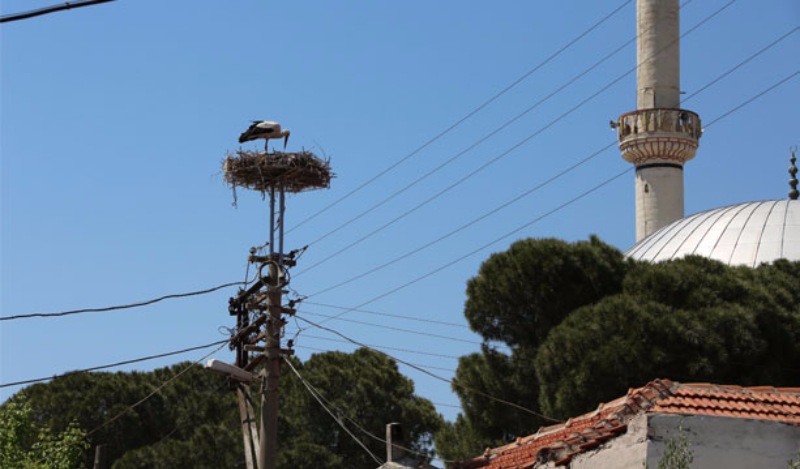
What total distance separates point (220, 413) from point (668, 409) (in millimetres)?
24914

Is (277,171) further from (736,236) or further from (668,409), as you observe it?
(736,236)

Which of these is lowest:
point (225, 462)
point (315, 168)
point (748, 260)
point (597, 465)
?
point (597, 465)

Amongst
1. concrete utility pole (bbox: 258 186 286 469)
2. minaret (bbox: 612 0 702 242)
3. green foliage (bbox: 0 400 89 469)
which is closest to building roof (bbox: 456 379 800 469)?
concrete utility pole (bbox: 258 186 286 469)

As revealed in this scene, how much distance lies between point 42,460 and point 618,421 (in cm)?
1820

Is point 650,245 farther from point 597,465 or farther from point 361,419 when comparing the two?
point 597,465

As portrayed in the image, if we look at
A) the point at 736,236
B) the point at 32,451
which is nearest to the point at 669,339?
the point at 736,236

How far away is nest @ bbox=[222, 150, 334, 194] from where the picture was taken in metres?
21.1

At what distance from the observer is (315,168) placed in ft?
69.7

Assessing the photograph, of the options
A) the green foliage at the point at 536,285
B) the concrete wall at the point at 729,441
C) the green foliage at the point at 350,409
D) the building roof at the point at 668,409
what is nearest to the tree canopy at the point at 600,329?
the green foliage at the point at 536,285

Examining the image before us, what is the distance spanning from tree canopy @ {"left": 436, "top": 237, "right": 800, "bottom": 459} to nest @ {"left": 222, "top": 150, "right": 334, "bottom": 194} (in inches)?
273

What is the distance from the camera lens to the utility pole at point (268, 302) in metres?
19.3

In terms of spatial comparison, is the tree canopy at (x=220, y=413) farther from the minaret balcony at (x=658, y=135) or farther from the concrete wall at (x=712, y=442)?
the concrete wall at (x=712, y=442)

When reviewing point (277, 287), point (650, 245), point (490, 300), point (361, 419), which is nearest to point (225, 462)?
point (361, 419)

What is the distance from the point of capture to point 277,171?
21.2m
